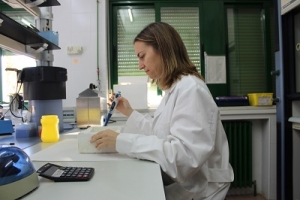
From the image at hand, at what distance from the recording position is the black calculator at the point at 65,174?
52 centimetres

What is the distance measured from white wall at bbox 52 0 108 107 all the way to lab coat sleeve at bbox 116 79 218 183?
1.66 m

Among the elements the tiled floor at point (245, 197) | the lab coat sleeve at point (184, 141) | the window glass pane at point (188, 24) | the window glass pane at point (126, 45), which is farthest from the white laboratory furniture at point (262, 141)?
the lab coat sleeve at point (184, 141)

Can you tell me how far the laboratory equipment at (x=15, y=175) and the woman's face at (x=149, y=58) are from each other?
592mm

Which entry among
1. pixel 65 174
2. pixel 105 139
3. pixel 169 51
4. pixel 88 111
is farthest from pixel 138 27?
pixel 65 174

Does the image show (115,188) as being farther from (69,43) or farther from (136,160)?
(69,43)

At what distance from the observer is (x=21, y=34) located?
3.94 ft

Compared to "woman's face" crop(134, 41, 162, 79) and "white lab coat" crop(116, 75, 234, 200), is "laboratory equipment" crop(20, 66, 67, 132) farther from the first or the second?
"white lab coat" crop(116, 75, 234, 200)

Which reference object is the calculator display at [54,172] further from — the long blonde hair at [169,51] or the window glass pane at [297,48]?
the window glass pane at [297,48]

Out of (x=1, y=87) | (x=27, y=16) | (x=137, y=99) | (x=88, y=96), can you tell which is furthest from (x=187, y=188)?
(x=27, y=16)

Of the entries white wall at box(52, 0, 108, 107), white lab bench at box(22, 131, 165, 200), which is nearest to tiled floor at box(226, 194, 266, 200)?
white wall at box(52, 0, 108, 107)

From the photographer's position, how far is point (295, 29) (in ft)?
5.17

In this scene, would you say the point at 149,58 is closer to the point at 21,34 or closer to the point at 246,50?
the point at 21,34

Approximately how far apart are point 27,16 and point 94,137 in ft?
7.87

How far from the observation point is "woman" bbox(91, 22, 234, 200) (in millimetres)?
645
